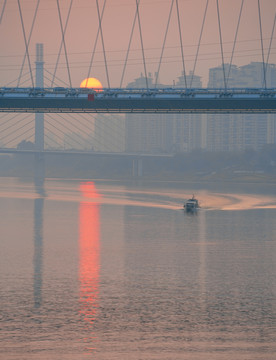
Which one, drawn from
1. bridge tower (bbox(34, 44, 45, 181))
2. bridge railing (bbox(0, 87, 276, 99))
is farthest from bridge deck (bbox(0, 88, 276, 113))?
bridge tower (bbox(34, 44, 45, 181))

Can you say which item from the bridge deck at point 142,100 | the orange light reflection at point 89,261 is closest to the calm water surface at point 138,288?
the orange light reflection at point 89,261

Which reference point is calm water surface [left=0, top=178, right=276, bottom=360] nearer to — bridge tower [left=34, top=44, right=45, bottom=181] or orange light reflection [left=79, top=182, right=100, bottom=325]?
orange light reflection [left=79, top=182, right=100, bottom=325]

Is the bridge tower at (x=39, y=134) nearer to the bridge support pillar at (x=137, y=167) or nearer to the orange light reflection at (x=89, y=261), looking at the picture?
the bridge support pillar at (x=137, y=167)

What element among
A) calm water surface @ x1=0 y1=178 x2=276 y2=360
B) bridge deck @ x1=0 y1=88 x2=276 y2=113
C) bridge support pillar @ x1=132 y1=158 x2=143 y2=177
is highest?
bridge support pillar @ x1=132 y1=158 x2=143 y2=177

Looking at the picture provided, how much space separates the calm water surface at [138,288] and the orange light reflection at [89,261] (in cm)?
7

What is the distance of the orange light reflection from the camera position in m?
32.6

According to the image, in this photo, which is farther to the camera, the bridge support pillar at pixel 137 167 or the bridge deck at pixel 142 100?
the bridge support pillar at pixel 137 167

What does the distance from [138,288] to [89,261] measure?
9482mm

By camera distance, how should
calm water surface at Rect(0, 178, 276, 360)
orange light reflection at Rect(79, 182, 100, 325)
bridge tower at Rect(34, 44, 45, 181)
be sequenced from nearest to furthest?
calm water surface at Rect(0, 178, 276, 360)
orange light reflection at Rect(79, 182, 100, 325)
bridge tower at Rect(34, 44, 45, 181)

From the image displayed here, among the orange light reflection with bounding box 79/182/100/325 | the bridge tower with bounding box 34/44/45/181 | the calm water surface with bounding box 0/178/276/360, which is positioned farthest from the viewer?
the bridge tower with bounding box 34/44/45/181

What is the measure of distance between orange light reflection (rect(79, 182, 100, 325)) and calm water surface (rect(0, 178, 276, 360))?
0.07m

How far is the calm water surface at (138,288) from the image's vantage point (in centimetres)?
2650

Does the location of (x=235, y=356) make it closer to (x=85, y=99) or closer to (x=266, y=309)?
(x=266, y=309)

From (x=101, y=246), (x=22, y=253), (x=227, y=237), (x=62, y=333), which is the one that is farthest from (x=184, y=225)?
(x=62, y=333)
